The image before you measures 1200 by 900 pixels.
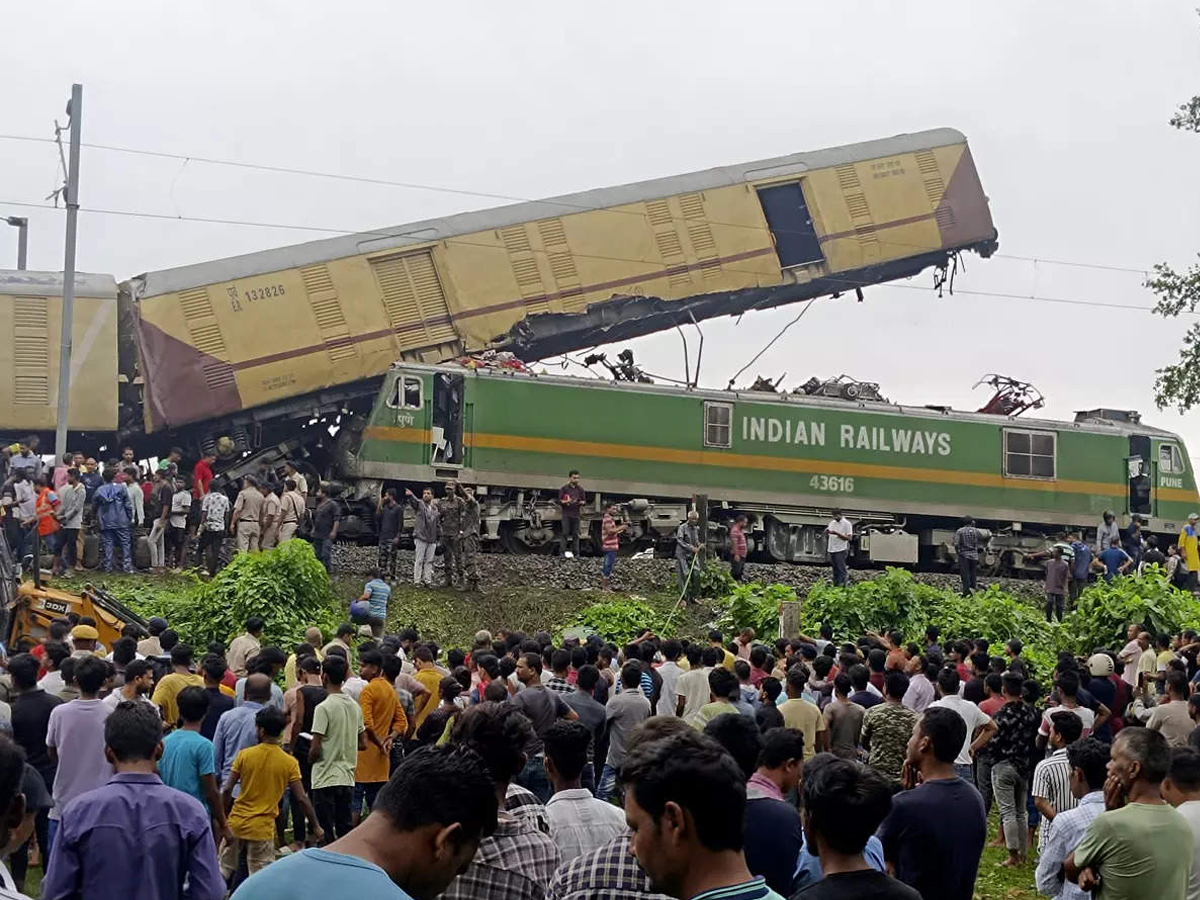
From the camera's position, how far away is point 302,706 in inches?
368

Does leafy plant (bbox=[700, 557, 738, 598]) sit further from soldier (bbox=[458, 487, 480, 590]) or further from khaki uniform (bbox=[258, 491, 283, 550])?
khaki uniform (bbox=[258, 491, 283, 550])

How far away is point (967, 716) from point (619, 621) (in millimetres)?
8516

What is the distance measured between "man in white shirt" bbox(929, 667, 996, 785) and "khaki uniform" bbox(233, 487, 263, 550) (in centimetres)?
1158

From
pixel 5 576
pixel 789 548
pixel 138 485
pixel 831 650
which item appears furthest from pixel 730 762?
pixel 789 548

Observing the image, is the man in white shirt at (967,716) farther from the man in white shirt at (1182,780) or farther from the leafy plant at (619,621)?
the leafy plant at (619,621)

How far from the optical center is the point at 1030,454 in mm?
27422

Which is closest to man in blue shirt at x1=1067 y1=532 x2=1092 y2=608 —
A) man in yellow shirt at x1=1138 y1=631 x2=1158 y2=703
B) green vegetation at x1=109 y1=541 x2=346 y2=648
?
man in yellow shirt at x1=1138 y1=631 x2=1158 y2=703

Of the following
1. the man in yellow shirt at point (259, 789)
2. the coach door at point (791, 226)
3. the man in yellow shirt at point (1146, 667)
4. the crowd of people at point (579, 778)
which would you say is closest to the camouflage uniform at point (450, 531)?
the crowd of people at point (579, 778)

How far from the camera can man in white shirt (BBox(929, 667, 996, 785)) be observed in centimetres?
956

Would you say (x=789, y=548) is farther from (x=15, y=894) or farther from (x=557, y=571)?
(x=15, y=894)

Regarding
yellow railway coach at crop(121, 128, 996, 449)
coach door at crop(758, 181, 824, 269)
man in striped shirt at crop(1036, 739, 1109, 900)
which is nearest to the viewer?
man in striped shirt at crop(1036, 739, 1109, 900)

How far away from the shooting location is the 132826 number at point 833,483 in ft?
84.3

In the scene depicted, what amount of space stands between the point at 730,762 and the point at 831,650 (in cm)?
953

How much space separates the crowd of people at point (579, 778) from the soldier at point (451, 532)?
8.26 metres
